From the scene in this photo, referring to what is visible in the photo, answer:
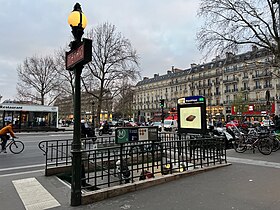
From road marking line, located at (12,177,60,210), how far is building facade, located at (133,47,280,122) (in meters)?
34.3

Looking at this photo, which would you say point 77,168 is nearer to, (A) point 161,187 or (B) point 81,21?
(A) point 161,187

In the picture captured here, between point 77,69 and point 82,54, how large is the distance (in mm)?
466

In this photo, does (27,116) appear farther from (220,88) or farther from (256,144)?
(220,88)

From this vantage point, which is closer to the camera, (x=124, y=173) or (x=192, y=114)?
(x=124, y=173)

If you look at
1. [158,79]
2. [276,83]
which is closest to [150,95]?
[158,79]

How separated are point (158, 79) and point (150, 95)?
27.5 ft

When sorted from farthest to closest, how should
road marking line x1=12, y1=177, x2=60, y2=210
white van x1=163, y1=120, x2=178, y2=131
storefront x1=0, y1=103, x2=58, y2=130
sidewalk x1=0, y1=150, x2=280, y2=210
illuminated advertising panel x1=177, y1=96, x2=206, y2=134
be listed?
1. white van x1=163, y1=120, x2=178, y2=131
2. storefront x1=0, y1=103, x2=58, y2=130
3. illuminated advertising panel x1=177, y1=96, x2=206, y2=134
4. road marking line x1=12, y1=177, x2=60, y2=210
5. sidewalk x1=0, y1=150, x2=280, y2=210

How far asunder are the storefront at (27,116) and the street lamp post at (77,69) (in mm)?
24451

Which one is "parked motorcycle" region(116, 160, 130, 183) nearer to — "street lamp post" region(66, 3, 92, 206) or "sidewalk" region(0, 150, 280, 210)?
"sidewalk" region(0, 150, 280, 210)

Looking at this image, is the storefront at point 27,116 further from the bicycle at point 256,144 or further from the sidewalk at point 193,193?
the bicycle at point 256,144

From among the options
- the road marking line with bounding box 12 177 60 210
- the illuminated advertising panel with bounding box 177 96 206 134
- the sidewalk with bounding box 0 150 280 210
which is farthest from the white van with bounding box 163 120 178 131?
the road marking line with bounding box 12 177 60 210

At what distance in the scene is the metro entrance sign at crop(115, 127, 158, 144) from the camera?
5.58 metres

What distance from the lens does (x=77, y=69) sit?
4.54 m

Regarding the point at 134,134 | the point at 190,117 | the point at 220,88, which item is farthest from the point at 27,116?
the point at 220,88
